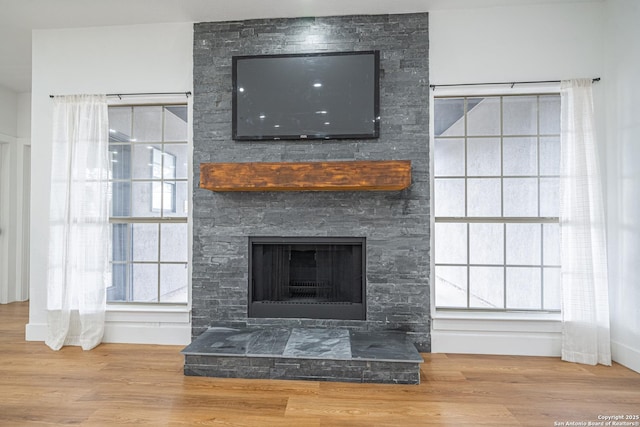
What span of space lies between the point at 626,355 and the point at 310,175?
2643mm

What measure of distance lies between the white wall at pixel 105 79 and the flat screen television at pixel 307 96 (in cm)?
59

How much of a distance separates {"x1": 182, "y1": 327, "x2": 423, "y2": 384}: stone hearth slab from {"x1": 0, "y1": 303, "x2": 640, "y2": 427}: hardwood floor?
0.22 ft

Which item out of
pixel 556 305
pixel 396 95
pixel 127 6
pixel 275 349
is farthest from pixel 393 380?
pixel 127 6

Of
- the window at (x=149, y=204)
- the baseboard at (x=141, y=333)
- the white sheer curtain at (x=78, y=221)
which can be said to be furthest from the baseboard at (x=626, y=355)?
the white sheer curtain at (x=78, y=221)

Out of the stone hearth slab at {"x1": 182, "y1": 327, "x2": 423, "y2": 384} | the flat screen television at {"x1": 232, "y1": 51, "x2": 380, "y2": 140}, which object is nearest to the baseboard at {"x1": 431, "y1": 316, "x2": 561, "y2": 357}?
the stone hearth slab at {"x1": 182, "y1": 327, "x2": 423, "y2": 384}

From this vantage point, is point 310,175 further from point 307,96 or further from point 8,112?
point 8,112

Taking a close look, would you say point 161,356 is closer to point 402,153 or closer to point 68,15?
point 402,153

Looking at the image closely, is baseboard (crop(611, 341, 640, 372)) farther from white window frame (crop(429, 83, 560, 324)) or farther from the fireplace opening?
the fireplace opening

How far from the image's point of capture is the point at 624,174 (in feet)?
8.49

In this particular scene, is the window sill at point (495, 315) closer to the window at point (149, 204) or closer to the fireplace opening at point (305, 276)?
the fireplace opening at point (305, 276)

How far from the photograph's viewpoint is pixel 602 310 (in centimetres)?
262

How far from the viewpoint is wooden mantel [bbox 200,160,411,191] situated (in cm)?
257

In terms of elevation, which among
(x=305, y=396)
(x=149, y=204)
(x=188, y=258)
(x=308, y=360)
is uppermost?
(x=149, y=204)

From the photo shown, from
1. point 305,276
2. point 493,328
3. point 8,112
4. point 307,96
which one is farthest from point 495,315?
point 8,112
